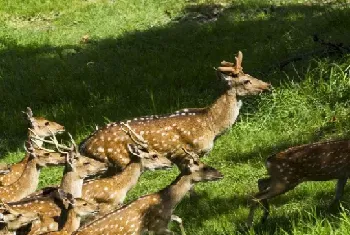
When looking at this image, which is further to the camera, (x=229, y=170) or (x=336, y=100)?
(x=336, y=100)

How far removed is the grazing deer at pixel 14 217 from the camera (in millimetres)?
7598

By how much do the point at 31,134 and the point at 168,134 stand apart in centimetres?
174

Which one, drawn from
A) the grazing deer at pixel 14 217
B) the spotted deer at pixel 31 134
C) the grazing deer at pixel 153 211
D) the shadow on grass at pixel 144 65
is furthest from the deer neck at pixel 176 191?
the shadow on grass at pixel 144 65

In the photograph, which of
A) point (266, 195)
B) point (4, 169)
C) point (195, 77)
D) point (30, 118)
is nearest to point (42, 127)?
point (30, 118)

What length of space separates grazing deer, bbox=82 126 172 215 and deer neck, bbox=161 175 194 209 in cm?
56

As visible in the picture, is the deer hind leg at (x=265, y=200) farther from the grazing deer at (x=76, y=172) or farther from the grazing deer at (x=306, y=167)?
→ the grazing deer at (x=76, y=172)

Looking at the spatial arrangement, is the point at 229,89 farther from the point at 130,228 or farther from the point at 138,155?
the point at 130,228

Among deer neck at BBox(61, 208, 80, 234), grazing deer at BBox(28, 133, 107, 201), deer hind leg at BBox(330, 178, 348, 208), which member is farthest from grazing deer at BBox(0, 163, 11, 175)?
deer hind leg at BBox(330, 178, 348, 208)

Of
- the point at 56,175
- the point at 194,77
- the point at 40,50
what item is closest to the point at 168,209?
the point at 56,175

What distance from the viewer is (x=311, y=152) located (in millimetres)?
7973

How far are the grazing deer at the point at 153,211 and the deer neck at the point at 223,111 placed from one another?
109 centimetres

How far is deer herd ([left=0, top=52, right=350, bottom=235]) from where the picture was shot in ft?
25.1

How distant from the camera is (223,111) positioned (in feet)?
32.0

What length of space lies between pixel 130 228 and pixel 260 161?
9.20ft
